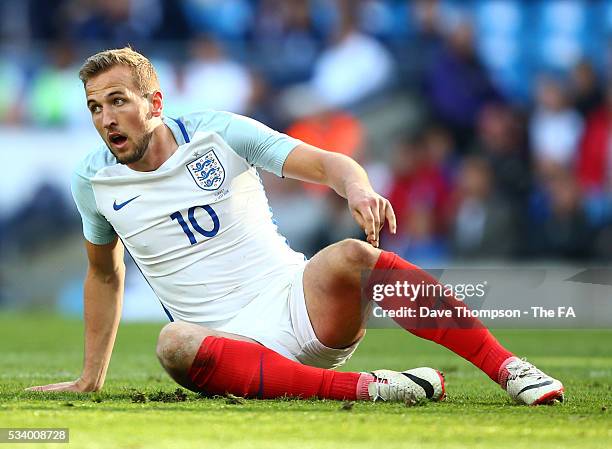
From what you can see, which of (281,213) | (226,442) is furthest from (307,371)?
(281,213)

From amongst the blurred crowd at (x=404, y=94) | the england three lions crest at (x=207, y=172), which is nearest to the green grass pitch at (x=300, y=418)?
the england three lions crest at (x=207, y=172)

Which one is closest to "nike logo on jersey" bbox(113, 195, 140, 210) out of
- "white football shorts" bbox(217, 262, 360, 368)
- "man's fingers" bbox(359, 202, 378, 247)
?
"white football shorts" bbox(217, 262, 360, 368)

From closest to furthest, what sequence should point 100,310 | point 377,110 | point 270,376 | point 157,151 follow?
point 270,376 < point 157,151 < point 100,310 < point 377,110

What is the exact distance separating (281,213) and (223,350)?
873cm

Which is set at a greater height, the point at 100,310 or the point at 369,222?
the point at 369,222

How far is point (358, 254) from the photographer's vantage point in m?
4.82

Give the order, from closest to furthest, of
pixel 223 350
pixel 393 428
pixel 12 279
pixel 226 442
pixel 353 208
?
pixel 226 442 < pixel 393 428 < pixel 353 208 < pixel 223 350 < pixel 12 279

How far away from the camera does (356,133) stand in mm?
14055

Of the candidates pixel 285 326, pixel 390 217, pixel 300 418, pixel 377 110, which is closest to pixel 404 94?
pixel 377 110

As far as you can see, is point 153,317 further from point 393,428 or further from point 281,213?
point 393,428

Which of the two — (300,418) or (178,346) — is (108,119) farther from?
(300,418)

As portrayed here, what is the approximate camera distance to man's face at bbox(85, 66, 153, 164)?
522cm

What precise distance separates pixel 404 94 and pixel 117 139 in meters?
9.42

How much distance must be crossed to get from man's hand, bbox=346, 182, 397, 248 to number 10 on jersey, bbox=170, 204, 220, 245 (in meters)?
0.96
